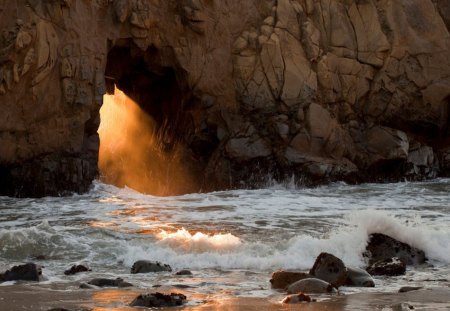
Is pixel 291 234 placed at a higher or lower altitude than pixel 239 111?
lower

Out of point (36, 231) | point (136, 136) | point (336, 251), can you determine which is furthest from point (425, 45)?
point (36, 231)

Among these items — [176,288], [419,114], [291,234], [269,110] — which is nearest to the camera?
[176,288]

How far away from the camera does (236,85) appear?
18.0 metres

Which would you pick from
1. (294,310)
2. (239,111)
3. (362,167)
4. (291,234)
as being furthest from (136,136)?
(294,310)

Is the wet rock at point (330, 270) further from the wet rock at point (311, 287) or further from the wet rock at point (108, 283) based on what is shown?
the wet rock at point (108, 283)

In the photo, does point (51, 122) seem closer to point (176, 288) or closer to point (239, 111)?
point (239, 111)

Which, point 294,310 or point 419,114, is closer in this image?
point 294,310

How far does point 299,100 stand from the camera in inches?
707

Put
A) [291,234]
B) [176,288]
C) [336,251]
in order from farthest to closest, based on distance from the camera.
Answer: [291,234]
[336,251]
[176,288]

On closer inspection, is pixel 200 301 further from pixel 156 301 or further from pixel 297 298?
pixel 297 298

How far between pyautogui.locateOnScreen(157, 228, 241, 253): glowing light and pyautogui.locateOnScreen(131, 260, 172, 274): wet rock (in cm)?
88

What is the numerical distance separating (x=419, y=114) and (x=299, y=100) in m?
3.30

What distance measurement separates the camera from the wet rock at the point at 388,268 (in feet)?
31.2

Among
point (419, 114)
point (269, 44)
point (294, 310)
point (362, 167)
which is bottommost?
point (294, 310)
